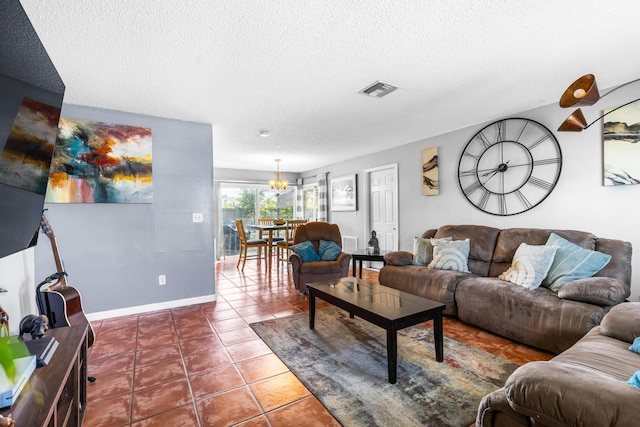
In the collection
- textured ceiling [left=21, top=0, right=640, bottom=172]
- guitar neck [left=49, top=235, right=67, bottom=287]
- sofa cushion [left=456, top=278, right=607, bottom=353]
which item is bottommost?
sofa cushion [left=456, top=278, right=607, bottom=353]

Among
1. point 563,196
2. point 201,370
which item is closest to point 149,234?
point 201,370

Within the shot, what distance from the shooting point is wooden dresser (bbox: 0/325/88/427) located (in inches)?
36.2

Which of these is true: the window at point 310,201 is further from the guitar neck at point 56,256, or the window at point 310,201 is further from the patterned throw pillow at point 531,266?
the guitar neck at point 56,256

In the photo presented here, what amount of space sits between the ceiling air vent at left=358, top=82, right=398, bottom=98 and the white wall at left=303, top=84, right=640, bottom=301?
5.82 ft

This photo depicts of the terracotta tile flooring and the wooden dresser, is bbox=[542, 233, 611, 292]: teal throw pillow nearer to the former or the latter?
the terracotta tile flooring

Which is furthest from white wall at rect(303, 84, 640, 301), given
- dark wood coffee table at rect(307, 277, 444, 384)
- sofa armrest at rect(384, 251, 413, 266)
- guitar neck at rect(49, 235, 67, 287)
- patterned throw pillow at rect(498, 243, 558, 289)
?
guitar neck at rect(49, 235, 67, 287)

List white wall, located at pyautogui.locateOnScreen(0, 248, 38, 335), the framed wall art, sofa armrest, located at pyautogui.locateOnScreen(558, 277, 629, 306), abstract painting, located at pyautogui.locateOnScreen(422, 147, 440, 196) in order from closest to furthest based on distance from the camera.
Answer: white wall, located at pyautogui.locateOnScreen(0, 248, 38, 335), sofa armrest, located at pyautogui.locateOnScreen(558, 277, 629, 306), abstract painting, located at pyautogui.locateOnScreen(422, 147, 440, 196), the framed wall art

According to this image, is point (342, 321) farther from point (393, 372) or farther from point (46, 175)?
point (46, 175)

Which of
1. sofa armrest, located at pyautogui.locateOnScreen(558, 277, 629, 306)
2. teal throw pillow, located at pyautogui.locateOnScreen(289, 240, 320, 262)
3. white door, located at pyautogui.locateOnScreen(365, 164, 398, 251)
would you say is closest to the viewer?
sofa armrest, located at pyautogui.locateOnScreen(558, 277, 629, 306)

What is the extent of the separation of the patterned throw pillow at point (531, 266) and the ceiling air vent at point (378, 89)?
80.4 inches

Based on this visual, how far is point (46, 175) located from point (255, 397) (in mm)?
1721

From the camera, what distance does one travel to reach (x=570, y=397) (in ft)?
3.03

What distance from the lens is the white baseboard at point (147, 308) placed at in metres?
3.17

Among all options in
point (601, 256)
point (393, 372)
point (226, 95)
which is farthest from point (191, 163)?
point (601, 256)
